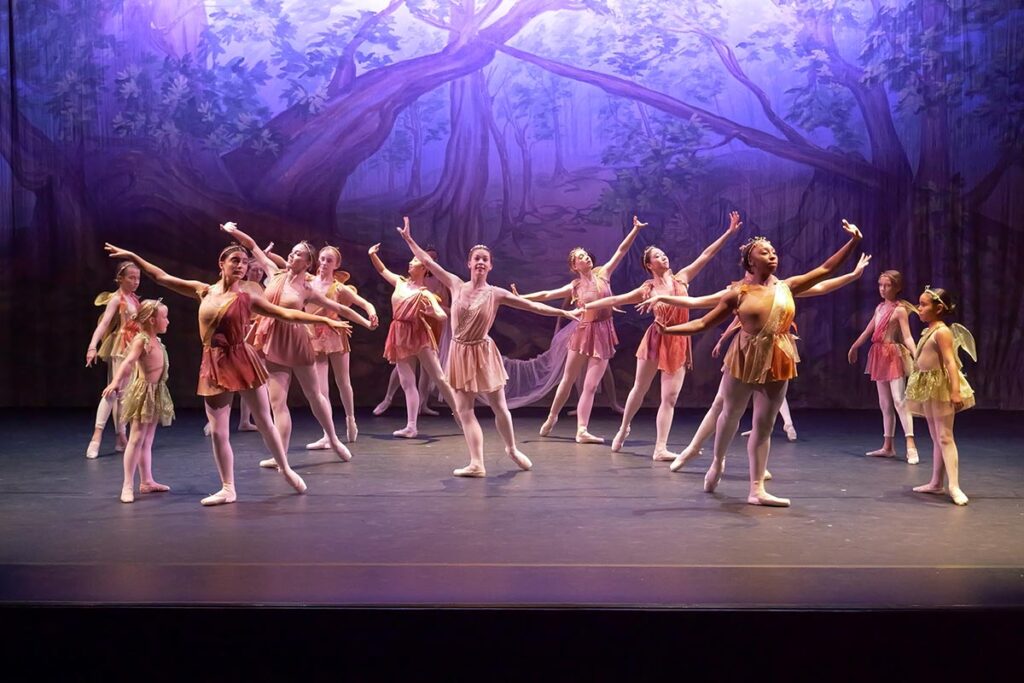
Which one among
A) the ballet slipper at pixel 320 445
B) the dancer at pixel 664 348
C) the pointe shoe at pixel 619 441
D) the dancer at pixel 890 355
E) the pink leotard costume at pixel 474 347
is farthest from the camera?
the ballet slipper at pixel 320 445

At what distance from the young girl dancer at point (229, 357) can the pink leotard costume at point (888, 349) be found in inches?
151

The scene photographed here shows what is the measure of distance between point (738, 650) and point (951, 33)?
848 cm

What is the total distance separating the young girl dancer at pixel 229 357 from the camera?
4840mm

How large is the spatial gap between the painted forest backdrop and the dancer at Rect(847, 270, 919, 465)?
3.02m

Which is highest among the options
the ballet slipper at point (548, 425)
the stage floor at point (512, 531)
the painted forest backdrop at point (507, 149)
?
the painted forest backdrop at point (507, 149)

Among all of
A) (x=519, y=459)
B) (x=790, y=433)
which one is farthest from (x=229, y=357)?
(x=790, y=433)

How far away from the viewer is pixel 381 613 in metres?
2.89

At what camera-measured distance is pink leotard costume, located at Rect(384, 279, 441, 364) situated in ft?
23.5

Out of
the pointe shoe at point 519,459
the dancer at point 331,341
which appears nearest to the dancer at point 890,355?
the pointe shoe at point 519,459

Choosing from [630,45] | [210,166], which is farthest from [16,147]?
[630,45]

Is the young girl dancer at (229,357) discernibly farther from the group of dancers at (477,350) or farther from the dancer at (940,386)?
the dancer at (940,386)

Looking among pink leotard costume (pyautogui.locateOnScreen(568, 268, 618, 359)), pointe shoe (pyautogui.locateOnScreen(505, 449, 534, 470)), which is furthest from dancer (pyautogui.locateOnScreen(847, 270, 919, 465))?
pointe shoe (pyautogui.locateOnScreen(505, 449, 534, 470))

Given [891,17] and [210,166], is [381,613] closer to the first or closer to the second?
[210,166]

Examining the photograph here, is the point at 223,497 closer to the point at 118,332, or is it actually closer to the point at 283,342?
the point at 283,342
